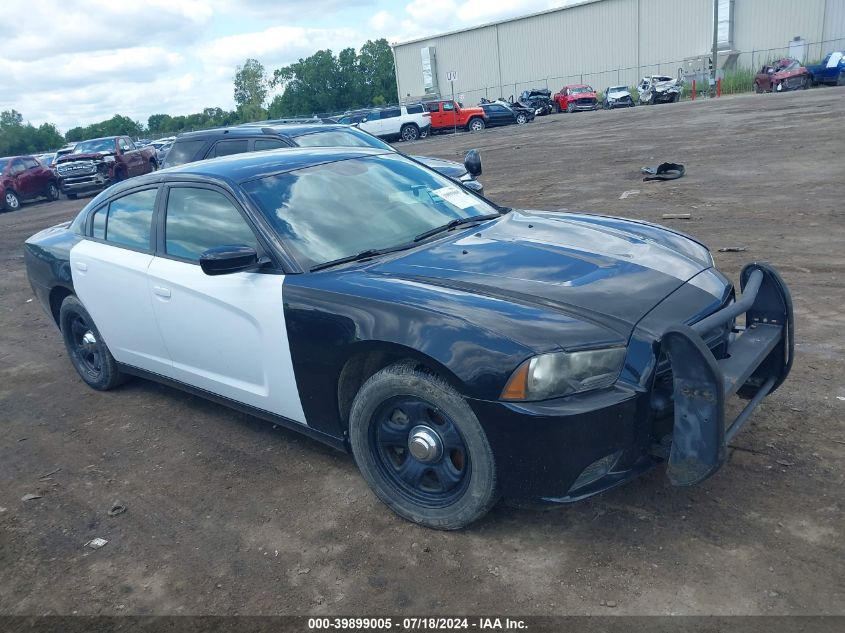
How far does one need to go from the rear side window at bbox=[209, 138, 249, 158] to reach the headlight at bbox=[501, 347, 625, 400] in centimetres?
747

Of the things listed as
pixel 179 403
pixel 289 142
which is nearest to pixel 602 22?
pixel 289 142

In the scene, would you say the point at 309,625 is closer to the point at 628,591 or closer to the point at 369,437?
the point at 369,437

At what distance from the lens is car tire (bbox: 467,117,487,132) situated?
37.3 metres

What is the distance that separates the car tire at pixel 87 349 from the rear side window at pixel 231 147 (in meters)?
4.45

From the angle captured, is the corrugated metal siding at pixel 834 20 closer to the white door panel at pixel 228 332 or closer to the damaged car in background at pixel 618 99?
the damaged car in background at pixel 618 99

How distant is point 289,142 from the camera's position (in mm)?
9164

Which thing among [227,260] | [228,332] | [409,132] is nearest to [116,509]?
[228,332]

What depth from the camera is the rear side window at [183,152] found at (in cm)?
995

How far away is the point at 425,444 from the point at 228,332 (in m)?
1.37

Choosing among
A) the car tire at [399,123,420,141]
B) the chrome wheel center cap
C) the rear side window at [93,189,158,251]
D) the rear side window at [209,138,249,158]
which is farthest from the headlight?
the car tire at [399,123,420,141]

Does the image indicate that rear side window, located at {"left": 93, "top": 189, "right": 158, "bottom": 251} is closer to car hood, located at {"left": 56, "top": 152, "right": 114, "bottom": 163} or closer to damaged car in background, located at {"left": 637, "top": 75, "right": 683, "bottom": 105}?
car hood, located at {"left": 56, "top": 152, "right": 114, "bottom": 163}

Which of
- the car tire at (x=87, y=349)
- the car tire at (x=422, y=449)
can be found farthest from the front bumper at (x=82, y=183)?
the car tire at (x=422, y=449)

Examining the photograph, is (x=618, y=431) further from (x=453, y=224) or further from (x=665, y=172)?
(x=665, y=172)

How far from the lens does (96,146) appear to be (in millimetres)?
23578
